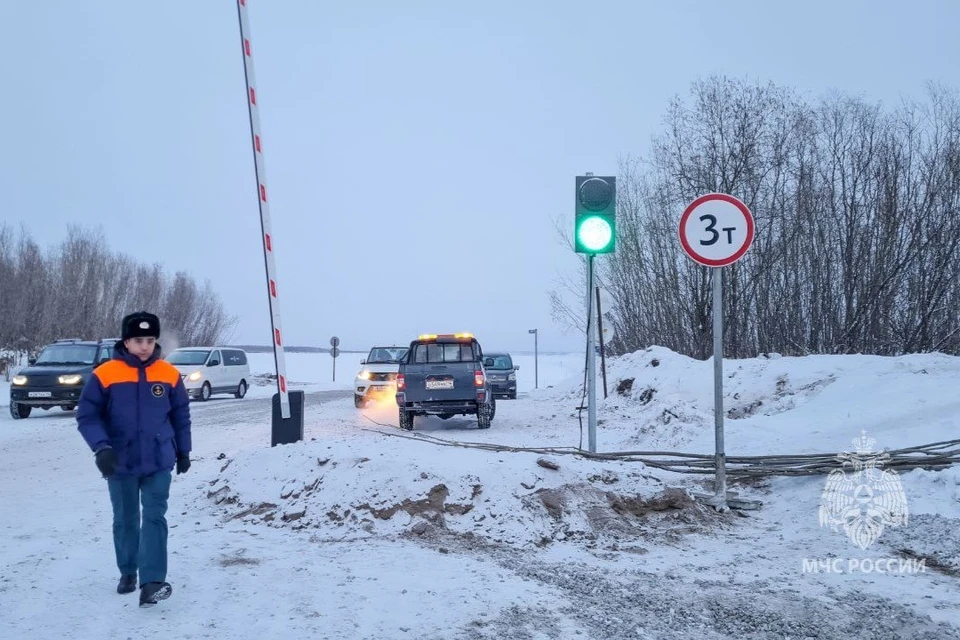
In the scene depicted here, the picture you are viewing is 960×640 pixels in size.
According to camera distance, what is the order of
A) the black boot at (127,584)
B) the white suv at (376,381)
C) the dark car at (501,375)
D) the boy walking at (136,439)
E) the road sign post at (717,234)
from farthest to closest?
the dark car at (501,375)
the white suv at (376,381)
the road sign post at (717,234)
the black boot at (127,584)
the boy walking at (136,439)

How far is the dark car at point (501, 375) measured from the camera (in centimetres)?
2856

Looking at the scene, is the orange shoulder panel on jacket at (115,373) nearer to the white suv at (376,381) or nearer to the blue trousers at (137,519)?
the blue trousers at (137,519)

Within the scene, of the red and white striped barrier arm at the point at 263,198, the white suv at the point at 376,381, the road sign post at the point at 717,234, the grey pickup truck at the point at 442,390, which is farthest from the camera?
the white suv at the point at 376,381

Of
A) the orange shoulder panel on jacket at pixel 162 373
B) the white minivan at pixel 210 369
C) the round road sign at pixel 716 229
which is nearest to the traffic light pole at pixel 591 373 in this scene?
the round road sign at pixel 716 229

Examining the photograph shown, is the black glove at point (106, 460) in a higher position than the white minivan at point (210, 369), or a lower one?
higher

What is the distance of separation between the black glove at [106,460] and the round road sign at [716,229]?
5.29 meters

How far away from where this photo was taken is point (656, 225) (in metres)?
28.2

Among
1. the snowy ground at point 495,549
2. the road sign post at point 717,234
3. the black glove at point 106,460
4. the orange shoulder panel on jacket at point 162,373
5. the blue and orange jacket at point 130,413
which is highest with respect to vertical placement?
the road sign post at point 717,234

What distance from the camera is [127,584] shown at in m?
4.53

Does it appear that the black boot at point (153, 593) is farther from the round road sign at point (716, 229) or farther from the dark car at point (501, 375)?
the dark car at point (501, 375)

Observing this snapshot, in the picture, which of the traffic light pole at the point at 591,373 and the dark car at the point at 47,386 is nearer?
the traffic light pole at the point at 591,373

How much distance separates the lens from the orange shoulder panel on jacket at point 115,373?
4.45 metres

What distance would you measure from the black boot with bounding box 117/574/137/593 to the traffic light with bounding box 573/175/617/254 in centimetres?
595

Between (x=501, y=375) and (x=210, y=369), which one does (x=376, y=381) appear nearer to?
(x=501, y=375)
